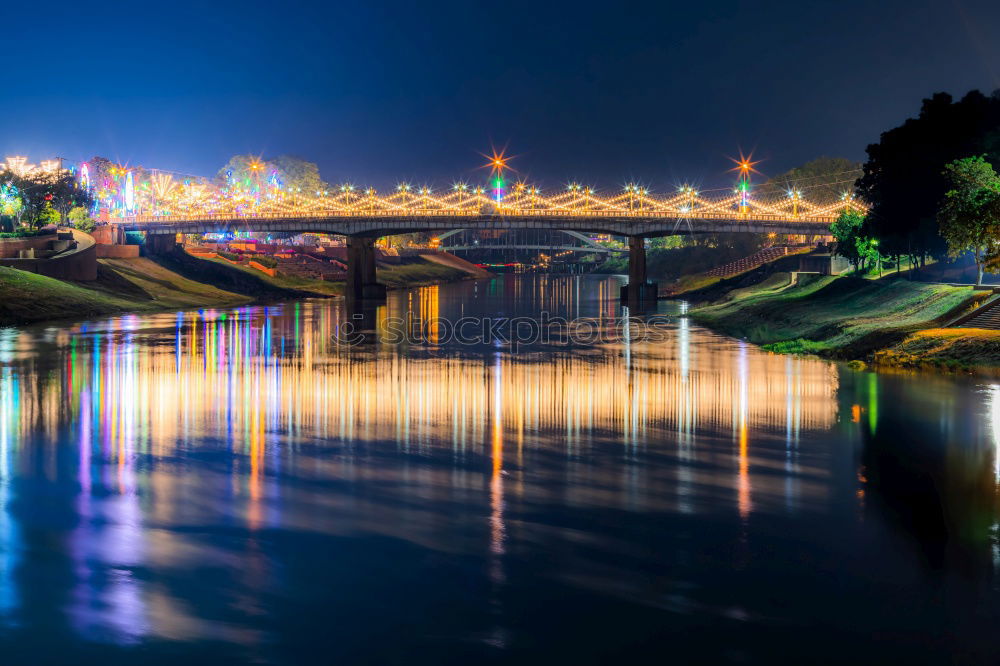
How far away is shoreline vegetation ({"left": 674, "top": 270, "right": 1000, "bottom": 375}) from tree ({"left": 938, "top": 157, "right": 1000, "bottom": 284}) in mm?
2708

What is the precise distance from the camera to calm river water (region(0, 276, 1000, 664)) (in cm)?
1466

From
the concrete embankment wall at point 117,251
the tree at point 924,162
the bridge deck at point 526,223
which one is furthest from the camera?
the bridge deck at point 526,223

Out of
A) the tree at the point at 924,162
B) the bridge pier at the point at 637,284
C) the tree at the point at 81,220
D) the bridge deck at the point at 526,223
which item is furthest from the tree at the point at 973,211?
the tree at the point at 81,220

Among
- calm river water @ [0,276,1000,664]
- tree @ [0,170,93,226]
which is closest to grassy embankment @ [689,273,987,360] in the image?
calm river water @ [0,276,1000,664]

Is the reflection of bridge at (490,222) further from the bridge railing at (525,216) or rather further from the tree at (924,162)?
the tree at (924,162)

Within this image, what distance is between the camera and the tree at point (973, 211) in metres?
56.1

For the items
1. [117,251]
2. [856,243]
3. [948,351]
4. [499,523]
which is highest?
[117,251]

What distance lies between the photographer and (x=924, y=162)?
259ft

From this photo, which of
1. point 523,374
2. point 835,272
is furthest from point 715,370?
point 835,272

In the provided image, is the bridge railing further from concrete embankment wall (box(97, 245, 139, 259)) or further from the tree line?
the tree line

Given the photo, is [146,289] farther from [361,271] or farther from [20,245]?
[361,271]

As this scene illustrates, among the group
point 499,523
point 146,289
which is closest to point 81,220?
point 146,289

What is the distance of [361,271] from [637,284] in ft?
115

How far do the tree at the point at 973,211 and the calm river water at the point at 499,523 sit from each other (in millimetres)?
19998
